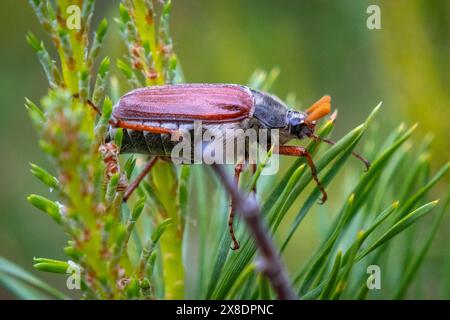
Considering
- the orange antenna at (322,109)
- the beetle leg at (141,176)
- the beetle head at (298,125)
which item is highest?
the orange antenna at (322,109)

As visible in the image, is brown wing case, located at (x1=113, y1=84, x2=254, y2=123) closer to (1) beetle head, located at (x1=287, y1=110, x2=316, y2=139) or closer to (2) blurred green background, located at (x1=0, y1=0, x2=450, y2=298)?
(1) beetle head, located at (x1=287, y1=110, x2=316, y2=139)

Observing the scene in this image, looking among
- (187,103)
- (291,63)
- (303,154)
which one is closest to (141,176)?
(187,103)

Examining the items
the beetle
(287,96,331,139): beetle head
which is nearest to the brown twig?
the beetle

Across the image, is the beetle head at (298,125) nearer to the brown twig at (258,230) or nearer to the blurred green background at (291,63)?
the blurred green background at (291,63)

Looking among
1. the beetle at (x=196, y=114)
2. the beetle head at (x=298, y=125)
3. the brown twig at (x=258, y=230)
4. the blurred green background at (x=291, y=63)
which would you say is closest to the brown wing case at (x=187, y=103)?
the beetle at (x=196, y=114)

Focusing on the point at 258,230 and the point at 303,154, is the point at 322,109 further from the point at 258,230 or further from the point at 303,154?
the point at 258,230
